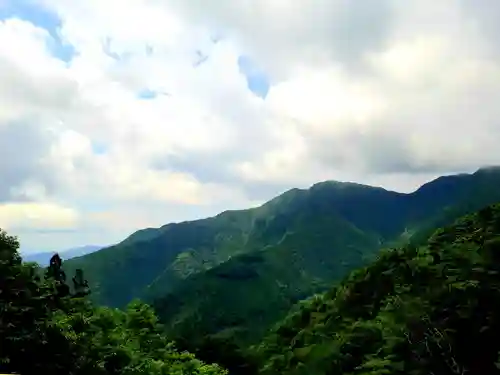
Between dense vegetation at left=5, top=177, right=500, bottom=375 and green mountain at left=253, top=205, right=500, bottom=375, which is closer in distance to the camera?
dense vegetation at left=5, top=177, right=500, bottom=375

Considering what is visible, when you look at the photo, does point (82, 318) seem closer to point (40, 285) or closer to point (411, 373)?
point (40, 285)

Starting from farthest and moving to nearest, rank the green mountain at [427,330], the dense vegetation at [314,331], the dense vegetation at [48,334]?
the green mountain at [427,330] → the dense vegetation at [314,331] → the dense vegetation at [48,334]

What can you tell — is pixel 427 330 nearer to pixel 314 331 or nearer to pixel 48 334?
pixel 48 334

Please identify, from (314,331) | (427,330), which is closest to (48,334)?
(427,330)

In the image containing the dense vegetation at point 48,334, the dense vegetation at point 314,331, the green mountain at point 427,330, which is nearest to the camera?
the dense vegetation at point 48,334

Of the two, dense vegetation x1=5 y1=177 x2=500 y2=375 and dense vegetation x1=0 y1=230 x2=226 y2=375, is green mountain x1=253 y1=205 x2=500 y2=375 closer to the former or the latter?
dense vegetation x1=5 y1=177 x2=500 y2=375

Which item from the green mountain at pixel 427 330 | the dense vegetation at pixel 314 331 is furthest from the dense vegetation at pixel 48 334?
the green mountain at pixel 427 330

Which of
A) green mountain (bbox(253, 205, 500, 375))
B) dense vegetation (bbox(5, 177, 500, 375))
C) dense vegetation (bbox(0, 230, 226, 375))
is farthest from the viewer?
green mountain (bbox(253, 205, 500, 375))

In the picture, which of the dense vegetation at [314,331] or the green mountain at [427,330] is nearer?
the dense vegetation at [314,331]

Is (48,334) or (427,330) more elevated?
(48,334)

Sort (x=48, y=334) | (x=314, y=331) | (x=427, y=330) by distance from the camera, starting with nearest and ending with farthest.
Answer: (x=48, y=334)
(x=427, y=330)
(x=314, y=331)

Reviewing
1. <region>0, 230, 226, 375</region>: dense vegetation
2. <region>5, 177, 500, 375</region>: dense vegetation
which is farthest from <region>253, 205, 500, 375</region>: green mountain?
<region>0, 230, 226, 375</region>: dense vegetation

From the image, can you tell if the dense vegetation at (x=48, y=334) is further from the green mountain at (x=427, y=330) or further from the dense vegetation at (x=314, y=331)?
the green mountain at (x=427, y=330)

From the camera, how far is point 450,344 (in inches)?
2189
